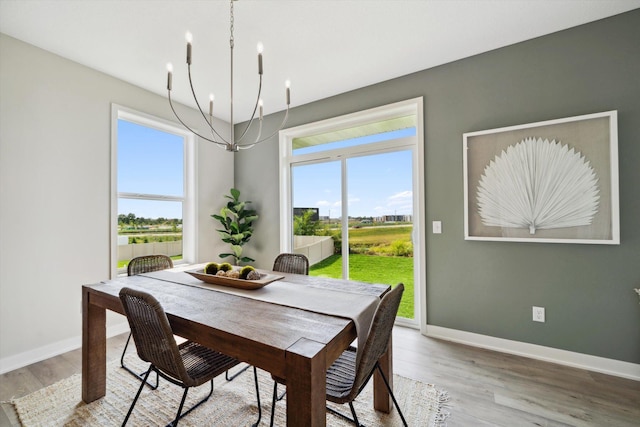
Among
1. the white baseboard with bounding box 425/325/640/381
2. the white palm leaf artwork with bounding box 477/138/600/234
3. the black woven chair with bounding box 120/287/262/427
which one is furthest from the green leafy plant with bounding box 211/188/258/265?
the white palm leaf artwork with bounding box 477/138/600/234

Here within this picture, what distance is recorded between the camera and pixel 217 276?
1.84 metres

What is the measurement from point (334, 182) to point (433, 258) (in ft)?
5.00

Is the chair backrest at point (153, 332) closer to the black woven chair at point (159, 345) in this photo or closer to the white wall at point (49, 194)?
the black woven chair at point (159, 345)

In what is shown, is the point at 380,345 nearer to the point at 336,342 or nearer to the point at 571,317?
the point at 336,342

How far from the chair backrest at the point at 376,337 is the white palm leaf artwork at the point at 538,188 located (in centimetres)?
173

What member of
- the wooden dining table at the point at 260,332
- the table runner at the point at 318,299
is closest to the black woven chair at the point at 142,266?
the wooden dining table at the point at 260,332

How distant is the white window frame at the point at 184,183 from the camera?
9.43ft

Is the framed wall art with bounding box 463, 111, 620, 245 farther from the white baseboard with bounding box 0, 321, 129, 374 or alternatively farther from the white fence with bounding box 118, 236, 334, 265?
the white baseboard with bounding box 0, 321, 129, 374

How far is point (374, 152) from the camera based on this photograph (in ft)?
10.7

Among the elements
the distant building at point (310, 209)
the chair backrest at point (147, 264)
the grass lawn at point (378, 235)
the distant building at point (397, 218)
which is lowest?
the chair backrest at point (147, 264)

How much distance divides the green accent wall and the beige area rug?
42.6 inches

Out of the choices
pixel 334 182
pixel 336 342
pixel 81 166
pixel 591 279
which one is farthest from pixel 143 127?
pixel 591 279

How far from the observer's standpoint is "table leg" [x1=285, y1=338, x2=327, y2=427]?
914mm

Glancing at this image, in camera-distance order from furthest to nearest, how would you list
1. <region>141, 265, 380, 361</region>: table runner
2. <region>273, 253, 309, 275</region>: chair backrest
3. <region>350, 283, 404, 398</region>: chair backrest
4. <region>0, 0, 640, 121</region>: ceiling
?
1. <region>273, 253, 309, 275</region>: chair backrest
2. <region>0, 0, 640, 121</region>: ceiling
3. <region>141, 265, 380, 361</region>: table runner
4. <region>350, 283, 404, 398</region>: chair backrest
